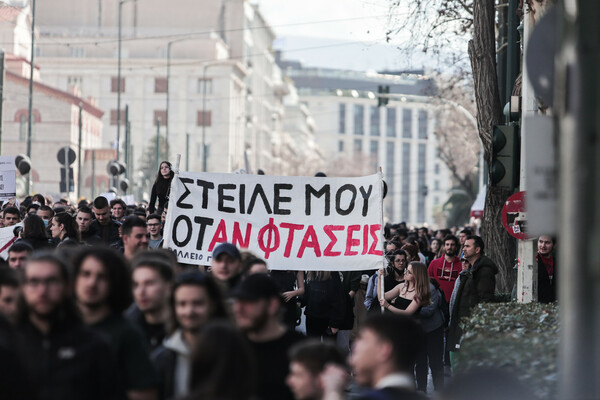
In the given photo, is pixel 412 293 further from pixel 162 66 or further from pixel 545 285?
pixel 162 66

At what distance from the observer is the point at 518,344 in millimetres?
8602

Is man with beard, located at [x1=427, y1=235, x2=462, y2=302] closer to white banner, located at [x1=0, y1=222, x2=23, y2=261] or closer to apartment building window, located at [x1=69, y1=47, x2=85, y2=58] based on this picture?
white banner, located at [x1=0, y1=222, x2=23, y2=261]

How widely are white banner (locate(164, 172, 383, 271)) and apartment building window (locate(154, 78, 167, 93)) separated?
99.0 m

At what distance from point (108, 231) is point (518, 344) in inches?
268

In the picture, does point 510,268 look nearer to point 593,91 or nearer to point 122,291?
point 122,291

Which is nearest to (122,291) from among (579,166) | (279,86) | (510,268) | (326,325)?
(579,166)

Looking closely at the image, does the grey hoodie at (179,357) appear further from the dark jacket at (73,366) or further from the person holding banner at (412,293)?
the person holding banner at (412,293)

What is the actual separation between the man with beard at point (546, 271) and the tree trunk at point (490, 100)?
4.04m

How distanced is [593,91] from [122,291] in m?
2.54

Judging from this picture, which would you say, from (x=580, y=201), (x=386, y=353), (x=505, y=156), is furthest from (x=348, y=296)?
(x=580, y=201)

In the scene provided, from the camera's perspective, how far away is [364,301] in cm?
1391

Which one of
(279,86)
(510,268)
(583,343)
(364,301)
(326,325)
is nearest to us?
(583,343)

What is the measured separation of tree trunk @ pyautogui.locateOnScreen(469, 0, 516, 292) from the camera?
1847 cm

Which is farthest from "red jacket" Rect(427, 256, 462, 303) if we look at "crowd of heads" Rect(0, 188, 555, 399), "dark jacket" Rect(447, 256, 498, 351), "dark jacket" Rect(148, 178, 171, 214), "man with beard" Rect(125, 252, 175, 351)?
"man with beard" Rect(125, 252, 175, 351)
